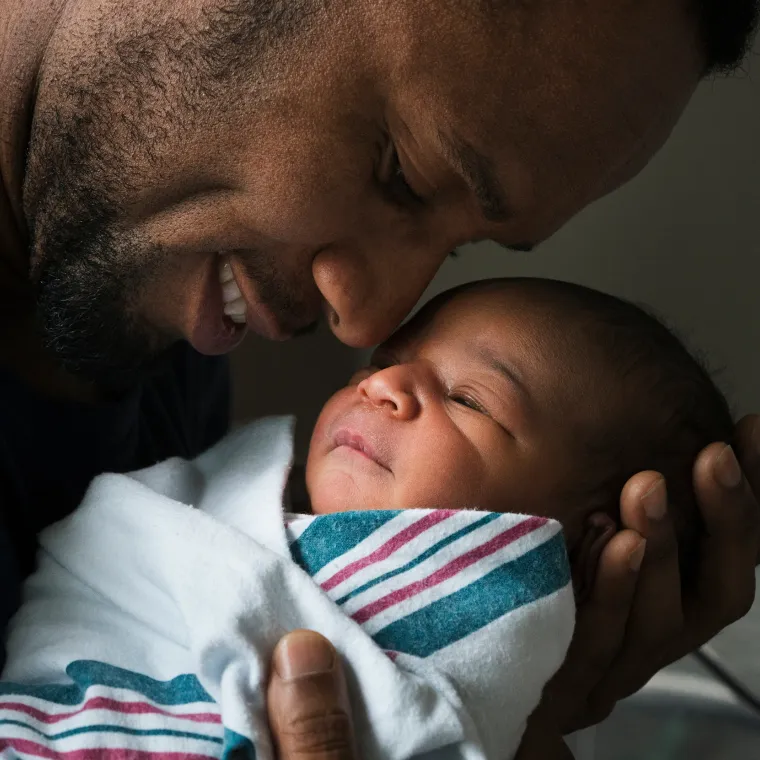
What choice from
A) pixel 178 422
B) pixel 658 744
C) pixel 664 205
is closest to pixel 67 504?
pixel 178 422

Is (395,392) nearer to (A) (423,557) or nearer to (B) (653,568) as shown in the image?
(A) (423,557)

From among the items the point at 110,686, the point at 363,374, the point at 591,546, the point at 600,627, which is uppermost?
the point at 363,374

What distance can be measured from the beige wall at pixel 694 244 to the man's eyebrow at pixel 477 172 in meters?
0.74

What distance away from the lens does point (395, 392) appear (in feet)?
3.26

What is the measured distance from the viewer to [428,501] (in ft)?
3.13

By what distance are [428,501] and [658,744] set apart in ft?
2.38

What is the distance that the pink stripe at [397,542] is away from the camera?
2.97ft

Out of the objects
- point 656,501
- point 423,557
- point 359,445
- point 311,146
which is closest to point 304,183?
point 311,146

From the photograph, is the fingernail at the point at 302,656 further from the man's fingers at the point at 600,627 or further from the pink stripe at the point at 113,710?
the man's fingers at the point at 600,627

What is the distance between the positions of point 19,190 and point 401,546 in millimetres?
652

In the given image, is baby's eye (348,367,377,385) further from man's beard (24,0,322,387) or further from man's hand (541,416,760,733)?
man's hand (541,416,760,733)

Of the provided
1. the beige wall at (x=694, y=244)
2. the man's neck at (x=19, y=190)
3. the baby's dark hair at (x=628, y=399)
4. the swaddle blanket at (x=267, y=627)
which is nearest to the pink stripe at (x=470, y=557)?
the swaddle blanket at (x=267, y=627)

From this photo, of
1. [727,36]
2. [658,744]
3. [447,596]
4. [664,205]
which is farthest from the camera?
[664,205]

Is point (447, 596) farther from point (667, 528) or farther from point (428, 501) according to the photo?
point (667, 528)
